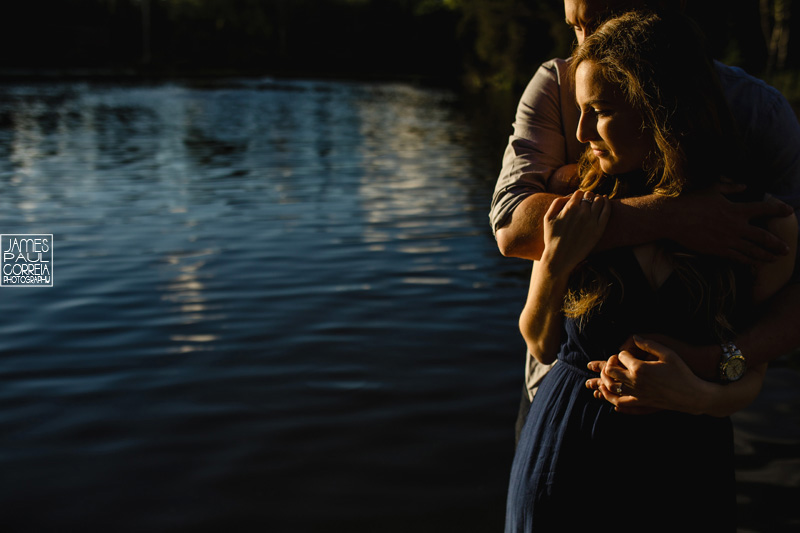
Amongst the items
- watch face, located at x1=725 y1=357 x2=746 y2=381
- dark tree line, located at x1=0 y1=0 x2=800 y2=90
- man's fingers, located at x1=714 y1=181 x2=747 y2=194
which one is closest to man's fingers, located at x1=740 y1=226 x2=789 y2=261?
man's fingers, located at x1=714 y1=181 x2=747 y2=194

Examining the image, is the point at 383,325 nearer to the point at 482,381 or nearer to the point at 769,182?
the point at 482,381

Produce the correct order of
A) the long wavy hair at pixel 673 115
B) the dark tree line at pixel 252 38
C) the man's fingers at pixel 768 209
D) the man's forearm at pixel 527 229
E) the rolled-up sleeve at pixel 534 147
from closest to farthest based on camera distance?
the long wavy hair at pixel 673 115 < the man's fingers at pixel 768 209 < the man's forearm at pixel 527 229 < the rolled-up sleeve at pixel 534 147 < the dark tree line at pixel 252 38

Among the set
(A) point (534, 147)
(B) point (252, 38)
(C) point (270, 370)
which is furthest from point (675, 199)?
(B) point (252, 38)

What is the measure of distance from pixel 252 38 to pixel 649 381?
9653 cm

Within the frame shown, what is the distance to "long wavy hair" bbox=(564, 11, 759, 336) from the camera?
165cm

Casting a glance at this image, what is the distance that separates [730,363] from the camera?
178 centimetres

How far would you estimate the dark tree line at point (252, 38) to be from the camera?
69.9m

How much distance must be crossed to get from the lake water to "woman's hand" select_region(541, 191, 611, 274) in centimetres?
220

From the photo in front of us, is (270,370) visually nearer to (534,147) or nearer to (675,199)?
(534,147)

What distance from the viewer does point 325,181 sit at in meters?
14.0

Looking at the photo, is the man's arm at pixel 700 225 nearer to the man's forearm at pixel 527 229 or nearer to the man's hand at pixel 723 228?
the man's hand at pixel 723 228

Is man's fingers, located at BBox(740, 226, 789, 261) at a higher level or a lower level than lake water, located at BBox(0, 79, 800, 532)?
higher

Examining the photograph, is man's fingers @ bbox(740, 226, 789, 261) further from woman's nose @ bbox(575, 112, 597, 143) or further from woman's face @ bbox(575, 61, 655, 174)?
woman's nose @ bbox(575, 112, 597, 143)

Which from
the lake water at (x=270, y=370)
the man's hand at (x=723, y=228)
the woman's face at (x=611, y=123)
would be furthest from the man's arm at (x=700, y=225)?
the lake water at (x=270, y=370)
